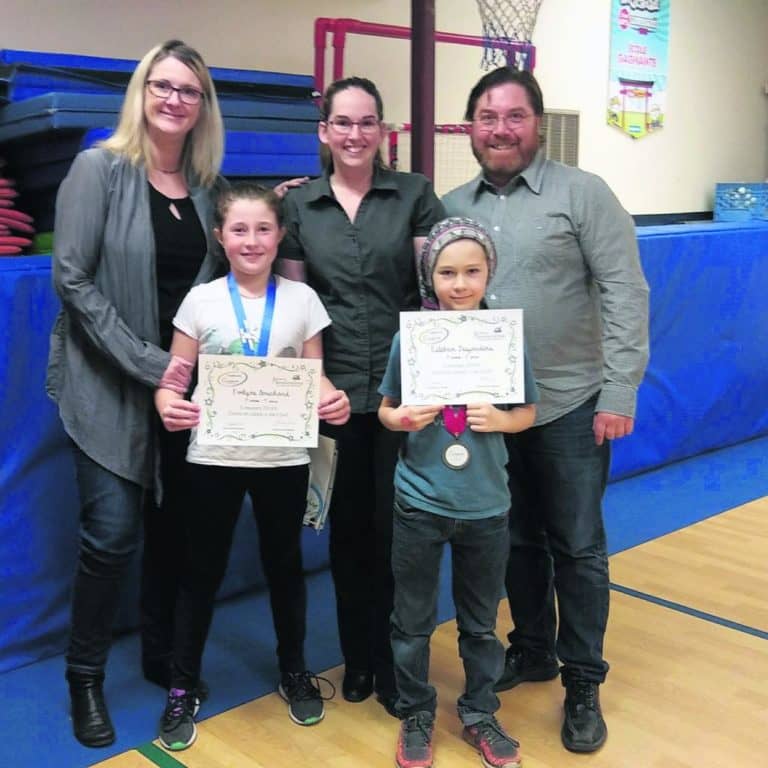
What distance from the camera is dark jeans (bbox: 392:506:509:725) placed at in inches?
81.9

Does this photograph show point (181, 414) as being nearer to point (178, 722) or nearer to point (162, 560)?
point (162, 560)

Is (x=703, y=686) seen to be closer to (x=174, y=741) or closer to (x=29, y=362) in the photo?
(x=174, y=741)

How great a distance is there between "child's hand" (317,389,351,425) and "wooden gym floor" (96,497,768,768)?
2.60 ft

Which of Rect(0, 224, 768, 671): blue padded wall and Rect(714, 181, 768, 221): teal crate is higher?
Rect(714, 181, 768, 221): teal crate

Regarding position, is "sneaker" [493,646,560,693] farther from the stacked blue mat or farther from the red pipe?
the red pipe

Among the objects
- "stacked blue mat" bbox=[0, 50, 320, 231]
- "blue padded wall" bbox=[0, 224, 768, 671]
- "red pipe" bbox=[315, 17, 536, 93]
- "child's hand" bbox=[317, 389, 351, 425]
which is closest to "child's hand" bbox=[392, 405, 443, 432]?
"child's hand" bbox=[317, 389, 351, 425]

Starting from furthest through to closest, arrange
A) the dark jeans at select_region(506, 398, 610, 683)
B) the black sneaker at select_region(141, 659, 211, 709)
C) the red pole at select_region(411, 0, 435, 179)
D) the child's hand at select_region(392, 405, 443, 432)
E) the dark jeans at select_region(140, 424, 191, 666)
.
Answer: the red pole at select_region(411, 0, 435, 179)
the black sneaker at select_region(141, 659, 211, 709)
the dark jeans at select_region(140, 424, 191, 666)
the dark jeans at select_region(506, 398, 610, 683)
the child's hand at select_region(392, 405, 443, 432)

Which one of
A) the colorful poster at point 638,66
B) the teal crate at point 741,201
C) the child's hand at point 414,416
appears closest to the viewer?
the child's hand at point 414,416

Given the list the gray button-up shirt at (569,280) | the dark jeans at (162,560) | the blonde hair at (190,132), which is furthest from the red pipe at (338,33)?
the dark jeans at (162,560)

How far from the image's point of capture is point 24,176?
3.17 meters

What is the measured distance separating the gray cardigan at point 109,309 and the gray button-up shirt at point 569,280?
0.68 meters

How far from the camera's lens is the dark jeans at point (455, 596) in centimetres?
208

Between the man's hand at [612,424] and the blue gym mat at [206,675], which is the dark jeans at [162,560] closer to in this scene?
the blue gym mat at [206,675]

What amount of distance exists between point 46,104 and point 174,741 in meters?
1.86
